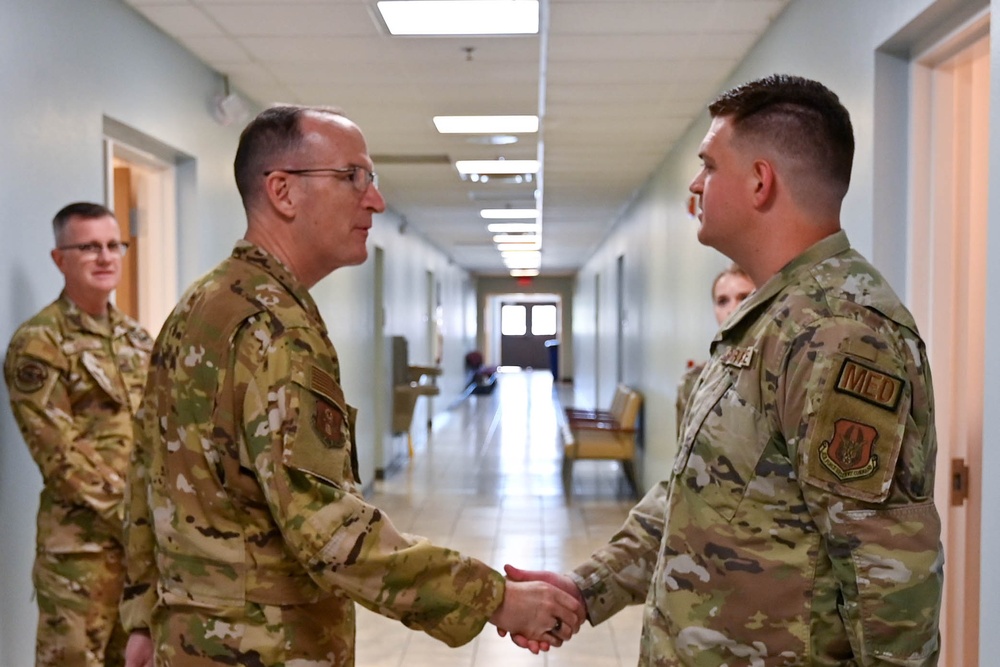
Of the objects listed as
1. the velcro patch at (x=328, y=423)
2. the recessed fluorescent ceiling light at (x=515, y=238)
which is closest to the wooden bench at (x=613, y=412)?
the recessed fluorescent ceiling light at (x=515, y=238)

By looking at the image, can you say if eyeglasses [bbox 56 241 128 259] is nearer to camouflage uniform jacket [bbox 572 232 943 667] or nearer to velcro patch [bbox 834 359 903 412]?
camouflage uniform jacket [bbox 572 232 943 667]

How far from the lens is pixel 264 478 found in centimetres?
159

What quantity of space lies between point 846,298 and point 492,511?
6.38 meters

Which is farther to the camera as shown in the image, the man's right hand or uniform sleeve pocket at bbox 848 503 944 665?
the man's right hand

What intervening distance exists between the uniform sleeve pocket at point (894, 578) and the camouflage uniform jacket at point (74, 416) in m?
2.38

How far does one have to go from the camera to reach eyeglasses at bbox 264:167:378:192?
1.83 metres

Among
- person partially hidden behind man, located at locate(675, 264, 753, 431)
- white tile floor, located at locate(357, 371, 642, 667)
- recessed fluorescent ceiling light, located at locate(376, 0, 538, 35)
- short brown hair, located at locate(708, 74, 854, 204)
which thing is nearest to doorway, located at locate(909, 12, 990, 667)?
person partially hidden behind man, located at locate(675, 264, 753, 431)

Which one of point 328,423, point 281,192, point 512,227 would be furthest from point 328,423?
point 512,227

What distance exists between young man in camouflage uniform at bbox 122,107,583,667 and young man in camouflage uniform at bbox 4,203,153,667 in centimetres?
124

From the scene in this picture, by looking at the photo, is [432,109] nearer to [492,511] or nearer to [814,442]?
[492,511]

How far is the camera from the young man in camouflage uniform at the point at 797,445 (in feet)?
4.37

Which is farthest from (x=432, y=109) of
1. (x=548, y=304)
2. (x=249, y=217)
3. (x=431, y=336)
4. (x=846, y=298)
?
(x=548, y=304)

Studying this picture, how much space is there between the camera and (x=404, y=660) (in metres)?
4.37

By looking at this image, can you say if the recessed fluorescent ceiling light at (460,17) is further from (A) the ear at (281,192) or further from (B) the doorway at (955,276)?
(A) the ear at (281,192)
